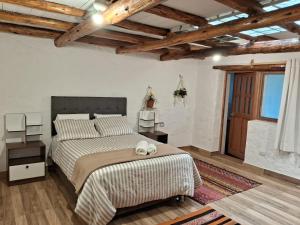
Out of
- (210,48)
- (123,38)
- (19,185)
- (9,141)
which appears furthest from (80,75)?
(210,48)

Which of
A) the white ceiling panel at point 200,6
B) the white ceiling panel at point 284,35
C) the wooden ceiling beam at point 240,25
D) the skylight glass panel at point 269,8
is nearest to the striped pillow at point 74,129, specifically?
the wooden ceiling beam at point 240,25

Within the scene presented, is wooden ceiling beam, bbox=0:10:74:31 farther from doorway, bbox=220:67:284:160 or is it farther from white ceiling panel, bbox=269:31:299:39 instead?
doorway, bbox=220:67:284:160

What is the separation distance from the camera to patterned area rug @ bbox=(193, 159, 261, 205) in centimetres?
333

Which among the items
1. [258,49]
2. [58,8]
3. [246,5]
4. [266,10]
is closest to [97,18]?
[58,8]

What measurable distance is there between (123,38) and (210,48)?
1464 mm

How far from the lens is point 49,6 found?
2.31m

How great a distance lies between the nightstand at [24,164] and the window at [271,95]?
399cm

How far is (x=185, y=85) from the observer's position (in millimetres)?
5418

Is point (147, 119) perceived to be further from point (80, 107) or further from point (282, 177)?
point (282, 177)

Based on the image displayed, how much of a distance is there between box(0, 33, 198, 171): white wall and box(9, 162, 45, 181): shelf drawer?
464 millimetres

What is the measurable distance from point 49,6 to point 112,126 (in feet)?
7.06

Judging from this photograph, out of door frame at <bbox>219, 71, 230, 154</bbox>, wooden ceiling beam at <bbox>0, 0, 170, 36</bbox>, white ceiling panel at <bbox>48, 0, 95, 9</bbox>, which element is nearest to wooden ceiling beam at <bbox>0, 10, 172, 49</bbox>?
wooden ceiling beam at <bbox>0, 0, 170, 36</bbox>

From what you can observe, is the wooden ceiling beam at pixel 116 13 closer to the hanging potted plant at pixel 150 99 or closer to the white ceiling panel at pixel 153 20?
the white ceiling panel at pixel 153 20

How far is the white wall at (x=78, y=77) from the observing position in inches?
141
